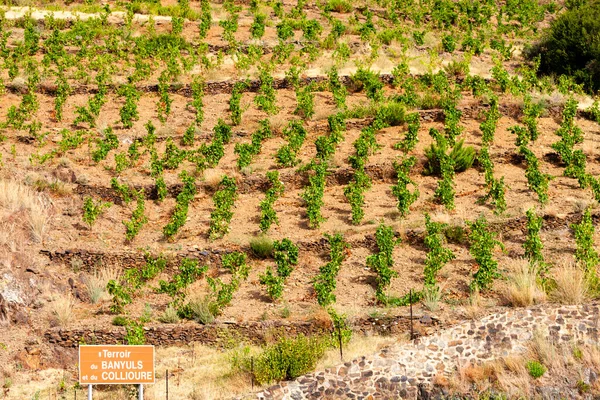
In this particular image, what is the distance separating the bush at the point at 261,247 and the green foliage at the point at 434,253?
3.35m

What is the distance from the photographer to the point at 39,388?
19031mm

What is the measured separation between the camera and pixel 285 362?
59.7 ft

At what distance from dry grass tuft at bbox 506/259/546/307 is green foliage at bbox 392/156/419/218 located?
3.81 meters

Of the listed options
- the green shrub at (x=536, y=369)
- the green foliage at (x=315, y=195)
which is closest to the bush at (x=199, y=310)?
the green foliage at (x=315, y=195)

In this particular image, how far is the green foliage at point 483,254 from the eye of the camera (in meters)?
21.5

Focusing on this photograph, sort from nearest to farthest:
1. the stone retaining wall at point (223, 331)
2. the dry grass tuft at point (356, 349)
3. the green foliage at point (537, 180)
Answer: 1. the dry grass tuft at point (356, 349)
2. the stone retaining wall at point (223, 331)
3. the green foliage at point (537, 180)

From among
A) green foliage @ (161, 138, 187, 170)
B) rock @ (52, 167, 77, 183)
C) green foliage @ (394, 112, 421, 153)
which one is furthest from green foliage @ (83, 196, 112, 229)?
green foliage @ (394, 112, 421, 153)

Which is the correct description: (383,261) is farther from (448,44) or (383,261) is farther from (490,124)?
(448,44)

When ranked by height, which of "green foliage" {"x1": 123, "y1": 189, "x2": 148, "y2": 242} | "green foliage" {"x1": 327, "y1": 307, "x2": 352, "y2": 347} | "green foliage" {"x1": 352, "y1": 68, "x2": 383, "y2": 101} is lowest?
"green foliage" {"x1": 327, "y1": 307, "x2": 352, "y2": 347}

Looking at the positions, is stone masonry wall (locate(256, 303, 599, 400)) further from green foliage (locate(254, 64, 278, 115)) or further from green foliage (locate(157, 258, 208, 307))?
green foliage (locate(254, 64, 278, 115))

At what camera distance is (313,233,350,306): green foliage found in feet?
68.8

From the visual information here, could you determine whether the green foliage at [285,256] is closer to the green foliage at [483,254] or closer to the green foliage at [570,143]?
the green foliage at [483,254]

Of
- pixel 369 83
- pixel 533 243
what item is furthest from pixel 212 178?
pixel 533 243

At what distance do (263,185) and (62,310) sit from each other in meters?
7.22
